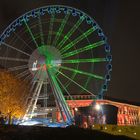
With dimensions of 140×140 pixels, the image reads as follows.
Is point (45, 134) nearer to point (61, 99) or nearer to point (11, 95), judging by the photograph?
point (61, 99)

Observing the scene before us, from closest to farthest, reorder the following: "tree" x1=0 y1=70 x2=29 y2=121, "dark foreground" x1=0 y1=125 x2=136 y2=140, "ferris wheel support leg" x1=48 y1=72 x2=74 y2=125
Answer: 1. "dark foreground" x1=0 y1=125 x2=136 y2=140
2. "ferris wheel support leg" x1=48 y1=72 x2=74 y2=125
3. "tree" x1=0 y1=70 x2=29 y2=121

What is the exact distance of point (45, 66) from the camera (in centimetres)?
4381

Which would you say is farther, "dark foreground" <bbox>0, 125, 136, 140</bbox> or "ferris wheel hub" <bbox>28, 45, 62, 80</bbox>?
"ferris wheel hub" <bbox>28, 45, 62, 80</bbox>

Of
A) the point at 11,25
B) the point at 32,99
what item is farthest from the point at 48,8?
the point at 32,99

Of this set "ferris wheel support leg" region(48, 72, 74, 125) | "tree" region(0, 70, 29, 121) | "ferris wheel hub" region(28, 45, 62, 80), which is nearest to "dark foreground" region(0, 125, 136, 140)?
"ferris wheel support leg" region(48, 72, 74, 125)

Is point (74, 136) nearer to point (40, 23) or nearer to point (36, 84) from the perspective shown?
point (36, 84)

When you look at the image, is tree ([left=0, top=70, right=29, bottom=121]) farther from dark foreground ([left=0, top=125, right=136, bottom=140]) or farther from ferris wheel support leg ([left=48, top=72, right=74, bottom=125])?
dark foreground ([left=0, top=125, right=136, bottom=140])

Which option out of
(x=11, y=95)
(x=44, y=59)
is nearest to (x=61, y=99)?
(x=44, y=59)

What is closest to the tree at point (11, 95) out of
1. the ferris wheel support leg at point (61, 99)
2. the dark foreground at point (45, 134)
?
the ferris wheel support leg at point (61, 99)

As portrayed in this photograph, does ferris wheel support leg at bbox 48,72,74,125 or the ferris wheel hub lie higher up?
the ferris wheel hub

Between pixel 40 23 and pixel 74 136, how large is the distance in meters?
24.0

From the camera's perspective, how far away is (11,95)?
2067 inches

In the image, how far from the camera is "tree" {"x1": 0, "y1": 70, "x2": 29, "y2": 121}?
51.2m

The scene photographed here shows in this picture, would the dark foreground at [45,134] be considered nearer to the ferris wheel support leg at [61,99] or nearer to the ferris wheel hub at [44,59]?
the ferris wheel support leg at [61,99]
